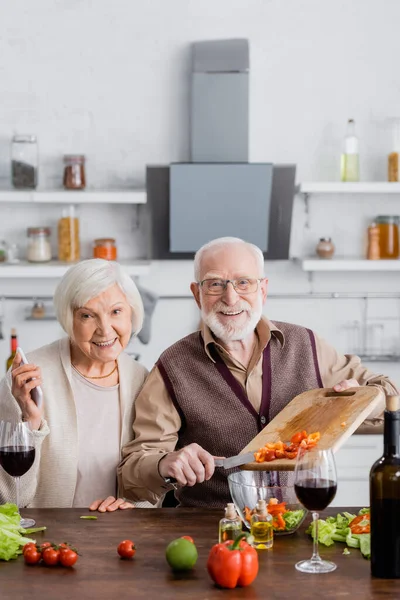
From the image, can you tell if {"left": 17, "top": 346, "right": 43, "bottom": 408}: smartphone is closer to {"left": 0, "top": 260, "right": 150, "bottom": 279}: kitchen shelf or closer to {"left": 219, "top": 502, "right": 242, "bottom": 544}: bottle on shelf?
{"left": 219, "top": 502, "right": 242, "bottom": 544}: bottle on shelf

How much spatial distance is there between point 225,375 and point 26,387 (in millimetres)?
602

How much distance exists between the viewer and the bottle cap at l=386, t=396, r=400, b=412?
1.58m

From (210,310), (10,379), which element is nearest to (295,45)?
(210,310)

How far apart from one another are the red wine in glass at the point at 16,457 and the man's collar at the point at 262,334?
32.5 inches

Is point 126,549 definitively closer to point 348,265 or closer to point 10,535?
point 10,535

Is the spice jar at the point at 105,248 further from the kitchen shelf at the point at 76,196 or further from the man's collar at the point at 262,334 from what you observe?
the man's collar at the point at 262,334

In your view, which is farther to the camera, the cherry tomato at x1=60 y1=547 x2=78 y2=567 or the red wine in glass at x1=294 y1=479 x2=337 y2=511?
the cherry tomato at x1=60 y1=547 x2=78 y2=567

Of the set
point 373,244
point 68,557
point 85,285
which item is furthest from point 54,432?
point 373,244

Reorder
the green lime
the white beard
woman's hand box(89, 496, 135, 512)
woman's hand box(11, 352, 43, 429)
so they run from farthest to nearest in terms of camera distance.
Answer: the white beard, woman's hand box(11, 352, 43, 429), woman's hand box(89, 496, 135, 512), the green lime

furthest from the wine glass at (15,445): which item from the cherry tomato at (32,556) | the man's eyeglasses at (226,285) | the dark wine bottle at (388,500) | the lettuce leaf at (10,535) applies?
the man's eyeglasses at (226,285)

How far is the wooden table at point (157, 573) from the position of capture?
5.32 feet

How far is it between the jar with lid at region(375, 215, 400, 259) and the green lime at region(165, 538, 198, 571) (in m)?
3.25

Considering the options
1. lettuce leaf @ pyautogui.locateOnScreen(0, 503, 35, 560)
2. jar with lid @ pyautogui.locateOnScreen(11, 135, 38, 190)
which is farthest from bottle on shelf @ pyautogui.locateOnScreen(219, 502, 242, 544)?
jar with lid @ pyautogui.locateOnScreen(11, 135, 38, 190)

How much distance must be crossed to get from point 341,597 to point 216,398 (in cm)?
105
